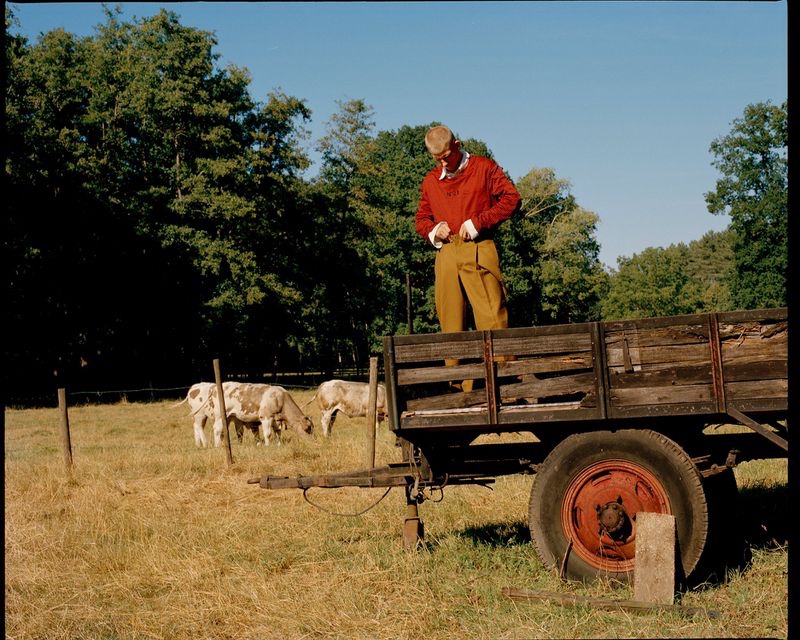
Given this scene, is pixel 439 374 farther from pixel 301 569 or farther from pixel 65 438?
pixel 65 438

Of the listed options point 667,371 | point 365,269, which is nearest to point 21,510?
point 667,371

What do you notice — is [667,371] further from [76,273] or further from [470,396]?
[76,273]

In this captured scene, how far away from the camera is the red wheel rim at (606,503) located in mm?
5008

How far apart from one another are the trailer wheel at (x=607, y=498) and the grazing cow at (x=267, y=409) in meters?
11.8

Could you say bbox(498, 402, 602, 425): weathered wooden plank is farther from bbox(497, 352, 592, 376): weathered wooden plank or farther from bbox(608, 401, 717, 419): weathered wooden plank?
bbox(497, 352, 592, 376): weathered wooden plank

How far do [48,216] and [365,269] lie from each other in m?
15.2

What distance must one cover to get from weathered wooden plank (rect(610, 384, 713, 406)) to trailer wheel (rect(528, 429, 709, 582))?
25 cm

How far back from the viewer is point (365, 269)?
39.2m

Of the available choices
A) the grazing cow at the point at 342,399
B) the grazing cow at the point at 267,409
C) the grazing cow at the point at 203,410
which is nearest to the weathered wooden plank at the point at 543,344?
the grazing cow at the point at 267,409

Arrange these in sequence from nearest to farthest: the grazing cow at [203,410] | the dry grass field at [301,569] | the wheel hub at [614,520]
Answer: the dry grass field at [301,569]
the wheel hub at [614,520]
the grazing cow at [203,410]

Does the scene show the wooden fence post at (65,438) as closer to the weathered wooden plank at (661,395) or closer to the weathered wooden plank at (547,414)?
the weathered wooden plank at (547,414)

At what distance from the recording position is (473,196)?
Result: 20.8 ft

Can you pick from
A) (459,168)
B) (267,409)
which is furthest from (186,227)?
(459,168)

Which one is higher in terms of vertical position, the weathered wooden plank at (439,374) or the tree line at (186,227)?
the tree line at (186,227)
